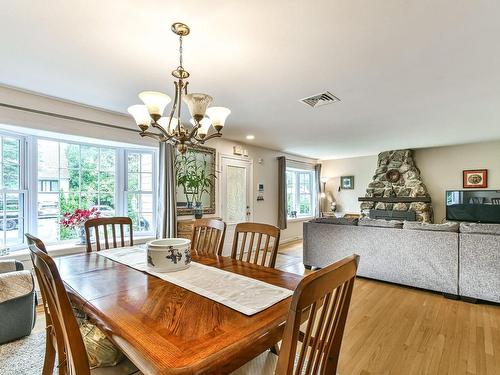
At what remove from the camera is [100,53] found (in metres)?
1.99

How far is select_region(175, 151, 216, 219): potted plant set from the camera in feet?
13.2

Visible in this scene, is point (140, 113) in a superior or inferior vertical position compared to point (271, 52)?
inferior

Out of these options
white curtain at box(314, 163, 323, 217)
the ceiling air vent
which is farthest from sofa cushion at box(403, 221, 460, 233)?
white curtain at box(314, 163, 323, 217)

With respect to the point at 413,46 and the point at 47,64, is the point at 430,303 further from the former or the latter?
the point at 47,64

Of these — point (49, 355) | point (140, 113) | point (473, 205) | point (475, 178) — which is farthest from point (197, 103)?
point (475, 178)

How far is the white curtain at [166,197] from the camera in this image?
3.70 m

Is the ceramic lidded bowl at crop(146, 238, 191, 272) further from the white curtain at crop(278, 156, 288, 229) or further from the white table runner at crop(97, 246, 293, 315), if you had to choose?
the white curtain at crop(278, 156, 288, 229)

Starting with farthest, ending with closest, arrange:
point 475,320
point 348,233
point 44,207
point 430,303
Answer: point 348,233, point 44,207, point 430,303, point 475,320

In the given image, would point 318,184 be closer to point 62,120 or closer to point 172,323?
point 62,120

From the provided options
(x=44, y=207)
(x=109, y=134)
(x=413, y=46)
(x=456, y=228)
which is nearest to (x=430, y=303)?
(x=456, y=228)

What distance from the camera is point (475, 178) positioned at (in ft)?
18.2

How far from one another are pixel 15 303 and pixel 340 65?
3.28 meters

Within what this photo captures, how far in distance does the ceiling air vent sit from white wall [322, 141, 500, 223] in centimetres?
453

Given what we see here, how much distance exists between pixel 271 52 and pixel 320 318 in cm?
187
